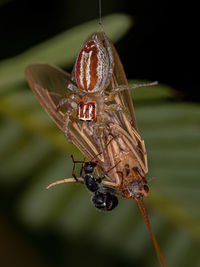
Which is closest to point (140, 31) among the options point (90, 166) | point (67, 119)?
point (67, 119)

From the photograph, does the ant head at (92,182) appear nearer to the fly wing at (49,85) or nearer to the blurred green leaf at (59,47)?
the fly wing at (49,85)

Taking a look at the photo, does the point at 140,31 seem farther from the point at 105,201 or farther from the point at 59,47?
the point at 105,201

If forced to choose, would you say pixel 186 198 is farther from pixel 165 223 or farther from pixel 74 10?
pixel 74 10

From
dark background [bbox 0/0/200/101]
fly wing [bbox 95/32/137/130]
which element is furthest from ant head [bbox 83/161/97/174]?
dark background [bbox 0/0/200/101]

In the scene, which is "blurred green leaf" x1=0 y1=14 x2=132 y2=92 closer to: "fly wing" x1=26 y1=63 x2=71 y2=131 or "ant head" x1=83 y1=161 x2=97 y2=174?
"fly wing" x1=26 y1=63 x2=71 y2=131

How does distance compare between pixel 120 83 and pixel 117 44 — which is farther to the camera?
pixel 117 44

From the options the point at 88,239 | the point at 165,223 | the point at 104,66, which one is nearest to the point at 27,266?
the point at 88,239
